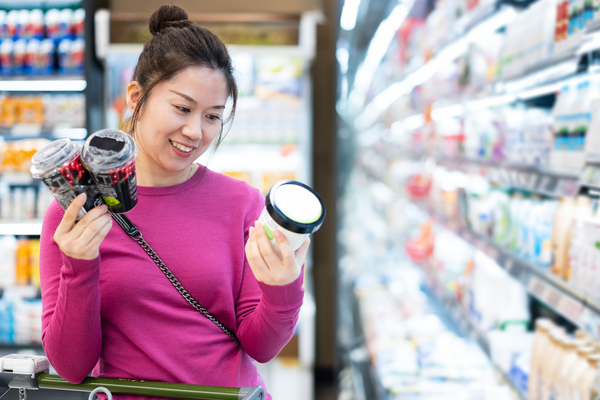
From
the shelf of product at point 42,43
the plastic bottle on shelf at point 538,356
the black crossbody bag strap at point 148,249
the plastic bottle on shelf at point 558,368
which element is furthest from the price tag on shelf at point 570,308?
the shelf of product at point 42,43

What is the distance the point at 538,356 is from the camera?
181 centimetres

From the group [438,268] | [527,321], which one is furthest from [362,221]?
[527,321]

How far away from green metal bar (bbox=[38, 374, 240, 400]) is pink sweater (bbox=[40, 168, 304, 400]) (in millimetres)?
29

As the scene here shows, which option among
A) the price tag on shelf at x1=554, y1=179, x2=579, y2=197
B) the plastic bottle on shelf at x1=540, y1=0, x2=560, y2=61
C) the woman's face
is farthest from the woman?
the plastic bottle on shelf at x1=540, y1=0, x2=560, y2=61

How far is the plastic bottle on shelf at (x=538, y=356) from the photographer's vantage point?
1782 millimetres

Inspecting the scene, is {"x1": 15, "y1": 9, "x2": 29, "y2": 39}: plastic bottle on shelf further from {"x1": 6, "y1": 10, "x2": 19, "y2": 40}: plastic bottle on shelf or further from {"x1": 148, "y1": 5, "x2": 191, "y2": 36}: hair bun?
{"x1": 148, "y1": 5, "x2": 191, "y2": 36}: hair bun

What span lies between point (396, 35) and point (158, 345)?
15.0 ft

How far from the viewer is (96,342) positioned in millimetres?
1068

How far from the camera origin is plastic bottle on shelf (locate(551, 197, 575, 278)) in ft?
5.60

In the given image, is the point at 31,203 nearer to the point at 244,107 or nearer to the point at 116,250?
the point at 244,107

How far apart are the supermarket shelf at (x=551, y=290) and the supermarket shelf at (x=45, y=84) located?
2504 millimetres

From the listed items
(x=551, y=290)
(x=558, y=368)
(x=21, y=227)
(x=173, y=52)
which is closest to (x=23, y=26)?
(x=21, y=227)

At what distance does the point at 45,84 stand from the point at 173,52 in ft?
8.62

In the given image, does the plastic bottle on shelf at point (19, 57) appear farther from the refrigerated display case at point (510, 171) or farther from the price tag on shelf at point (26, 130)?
the refrigerated display case at point (510, 171)
